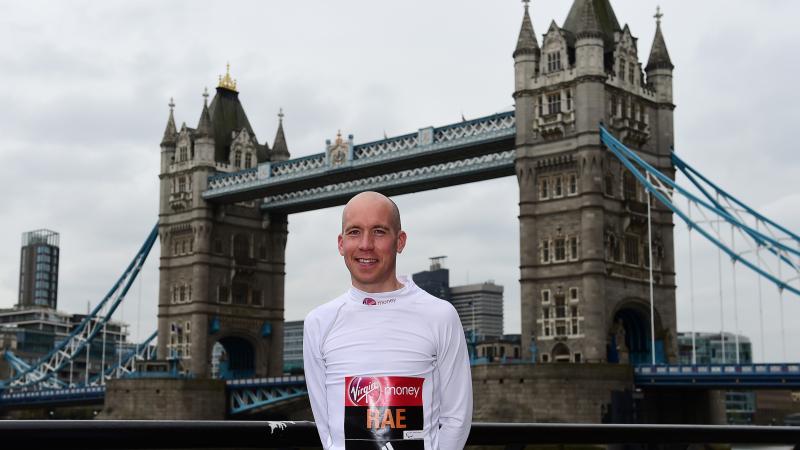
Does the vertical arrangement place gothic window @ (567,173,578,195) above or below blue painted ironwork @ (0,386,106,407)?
above

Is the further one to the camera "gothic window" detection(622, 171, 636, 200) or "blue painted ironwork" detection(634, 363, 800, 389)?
"gothic window" detection(622, 171, 636, 200)

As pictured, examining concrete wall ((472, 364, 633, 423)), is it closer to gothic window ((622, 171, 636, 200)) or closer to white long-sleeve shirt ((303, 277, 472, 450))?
gothic window ((622, 171, 636, 200))

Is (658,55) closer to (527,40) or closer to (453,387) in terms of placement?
(527,40)

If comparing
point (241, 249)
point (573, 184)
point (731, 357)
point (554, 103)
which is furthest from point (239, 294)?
point (731, 357)

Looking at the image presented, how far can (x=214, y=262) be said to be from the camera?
59906mm

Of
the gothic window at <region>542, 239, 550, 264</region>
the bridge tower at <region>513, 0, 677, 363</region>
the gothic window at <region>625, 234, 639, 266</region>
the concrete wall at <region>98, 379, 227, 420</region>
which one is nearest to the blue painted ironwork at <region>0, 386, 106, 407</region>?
the concrete wall at <region>98, 379, 227, 420</region>

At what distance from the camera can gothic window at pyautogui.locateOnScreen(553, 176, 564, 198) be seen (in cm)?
4422

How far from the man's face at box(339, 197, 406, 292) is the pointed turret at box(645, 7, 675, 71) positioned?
4569 cm

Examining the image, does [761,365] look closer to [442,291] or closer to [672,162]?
[672,162]

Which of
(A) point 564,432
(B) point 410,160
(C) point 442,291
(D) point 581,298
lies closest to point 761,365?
(D) point 581,298

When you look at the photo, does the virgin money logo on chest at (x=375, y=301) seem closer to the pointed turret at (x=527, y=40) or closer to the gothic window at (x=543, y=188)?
the gothic window at (x=543, y=188)

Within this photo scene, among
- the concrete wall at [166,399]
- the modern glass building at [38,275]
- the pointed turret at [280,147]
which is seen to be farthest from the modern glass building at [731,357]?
the modern glass building at [38,275]

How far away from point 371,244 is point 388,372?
44 centimetres

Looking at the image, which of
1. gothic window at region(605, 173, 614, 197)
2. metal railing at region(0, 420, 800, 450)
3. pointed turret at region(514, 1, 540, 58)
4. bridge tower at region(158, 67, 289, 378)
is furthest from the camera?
bridge tower at region(158, 67, 289, 378)
